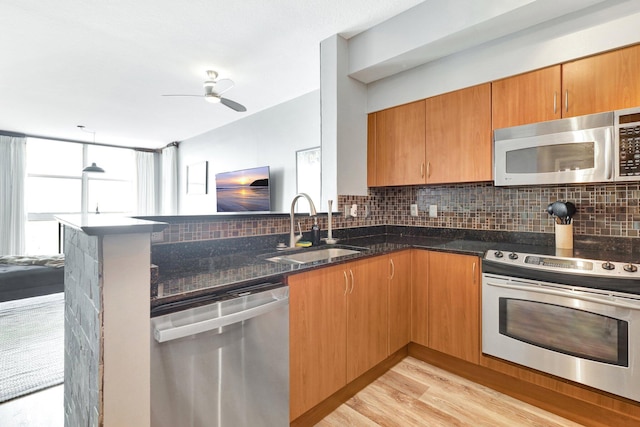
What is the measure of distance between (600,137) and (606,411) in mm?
1476

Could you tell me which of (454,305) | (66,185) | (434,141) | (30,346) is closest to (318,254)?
(454,305)

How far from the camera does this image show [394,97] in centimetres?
261

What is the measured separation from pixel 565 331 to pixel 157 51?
150 inches

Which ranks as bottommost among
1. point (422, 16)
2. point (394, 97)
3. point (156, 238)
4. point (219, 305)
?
point (219, 305)

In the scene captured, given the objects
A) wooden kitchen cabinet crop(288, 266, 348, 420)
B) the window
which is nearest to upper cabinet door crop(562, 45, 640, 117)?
wooden kitchen cabinet crop(288, 266, 348, 420)

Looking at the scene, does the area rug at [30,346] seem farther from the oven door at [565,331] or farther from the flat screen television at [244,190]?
the oven door at [565,331]

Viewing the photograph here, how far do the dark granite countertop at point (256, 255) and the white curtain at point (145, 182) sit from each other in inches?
252

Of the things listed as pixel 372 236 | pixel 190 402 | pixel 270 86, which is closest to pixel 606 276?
pixel 372 236

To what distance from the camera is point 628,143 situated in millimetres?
1617

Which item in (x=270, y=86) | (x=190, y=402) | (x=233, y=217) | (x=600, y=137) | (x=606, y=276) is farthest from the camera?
(x=270, y=86)

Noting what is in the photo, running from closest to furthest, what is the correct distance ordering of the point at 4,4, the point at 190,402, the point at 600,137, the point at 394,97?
the point at 190,402 < the point at 600,137 < the point at 4,4 < the point at 394,97

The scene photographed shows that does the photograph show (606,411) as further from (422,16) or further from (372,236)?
(422,16)

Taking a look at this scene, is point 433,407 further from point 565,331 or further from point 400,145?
point 400,145

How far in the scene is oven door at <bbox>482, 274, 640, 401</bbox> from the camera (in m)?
1.46
